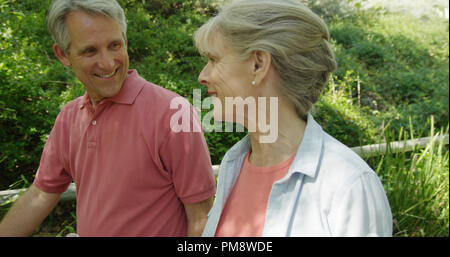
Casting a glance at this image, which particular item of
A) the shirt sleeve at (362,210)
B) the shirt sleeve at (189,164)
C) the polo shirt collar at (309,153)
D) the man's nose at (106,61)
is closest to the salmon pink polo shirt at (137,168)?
the shirt sleeve at (189,164)

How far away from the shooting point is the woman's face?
5.01 feet

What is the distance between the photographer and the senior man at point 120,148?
1.86m

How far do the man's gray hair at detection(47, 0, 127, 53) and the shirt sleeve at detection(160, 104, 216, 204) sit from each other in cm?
59

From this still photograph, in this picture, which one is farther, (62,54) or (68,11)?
(62,54)

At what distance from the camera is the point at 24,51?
152 inches

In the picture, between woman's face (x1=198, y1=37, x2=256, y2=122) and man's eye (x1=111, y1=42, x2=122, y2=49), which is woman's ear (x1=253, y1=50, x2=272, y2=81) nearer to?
woman's face (x1=198, y1=37, x2=256, y2=122)

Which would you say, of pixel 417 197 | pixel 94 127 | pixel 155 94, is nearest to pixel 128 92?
pixel 155 94

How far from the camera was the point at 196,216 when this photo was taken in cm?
194

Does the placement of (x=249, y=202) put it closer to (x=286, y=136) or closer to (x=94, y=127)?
(x=286, y=136)

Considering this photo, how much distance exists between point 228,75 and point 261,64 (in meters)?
0.14
